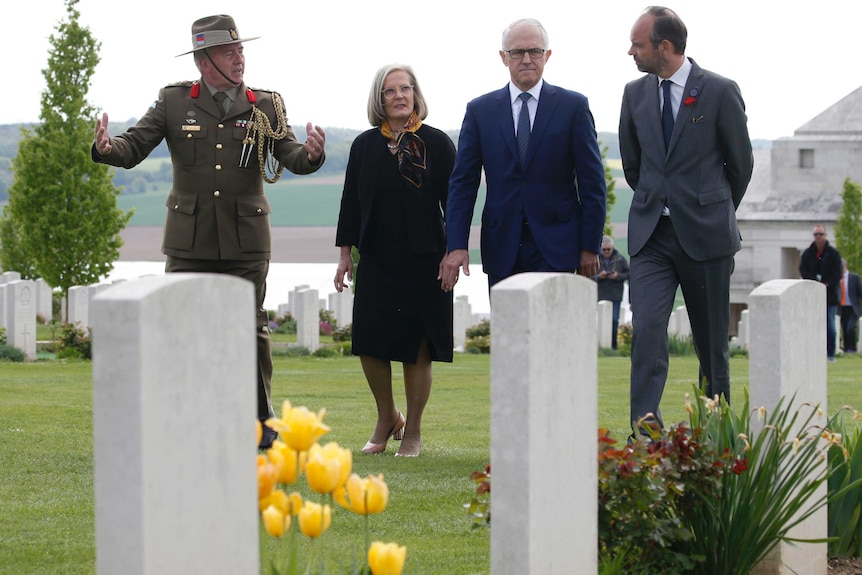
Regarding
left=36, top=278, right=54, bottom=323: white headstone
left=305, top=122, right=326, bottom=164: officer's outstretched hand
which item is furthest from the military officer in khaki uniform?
left=36, top=278, right=54, bottom=323: white headstone

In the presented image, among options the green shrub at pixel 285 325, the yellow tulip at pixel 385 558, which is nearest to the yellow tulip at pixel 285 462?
the yellow tulip at pixel 385 558

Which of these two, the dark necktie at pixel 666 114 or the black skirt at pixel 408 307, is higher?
the dark necktie at pixel 666 114

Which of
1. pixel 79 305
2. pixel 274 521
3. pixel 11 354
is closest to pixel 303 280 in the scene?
pixel 79 305

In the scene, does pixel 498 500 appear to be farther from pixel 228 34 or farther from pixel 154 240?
pixel 154 240

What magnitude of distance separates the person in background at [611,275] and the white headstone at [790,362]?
1741 cm

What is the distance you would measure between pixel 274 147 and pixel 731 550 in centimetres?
377

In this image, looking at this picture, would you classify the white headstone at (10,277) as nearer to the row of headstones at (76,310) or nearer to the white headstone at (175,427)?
the row of headstones at (76,310)

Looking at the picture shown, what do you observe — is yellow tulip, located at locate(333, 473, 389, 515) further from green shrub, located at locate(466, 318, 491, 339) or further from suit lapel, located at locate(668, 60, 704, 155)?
green shrub, located at locate(466, 318, 491, 339)

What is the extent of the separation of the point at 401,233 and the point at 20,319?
38.6ft

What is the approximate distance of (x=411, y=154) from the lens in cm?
762

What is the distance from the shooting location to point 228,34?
24.2 ft

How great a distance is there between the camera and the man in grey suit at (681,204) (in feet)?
21.9

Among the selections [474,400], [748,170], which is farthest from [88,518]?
[474,400]

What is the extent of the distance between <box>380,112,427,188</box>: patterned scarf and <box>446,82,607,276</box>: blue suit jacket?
0.43 metres
